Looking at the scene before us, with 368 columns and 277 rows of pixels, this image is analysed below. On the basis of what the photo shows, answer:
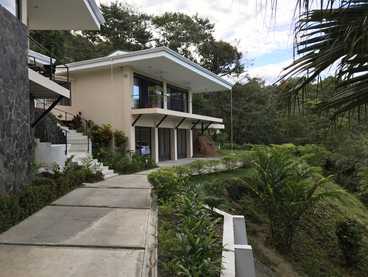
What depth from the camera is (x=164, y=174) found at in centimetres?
663

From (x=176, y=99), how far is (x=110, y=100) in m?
4.39

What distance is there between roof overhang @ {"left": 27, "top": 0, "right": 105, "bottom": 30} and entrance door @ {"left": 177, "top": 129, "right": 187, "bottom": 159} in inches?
433

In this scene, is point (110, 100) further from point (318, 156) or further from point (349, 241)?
point (318, 156)

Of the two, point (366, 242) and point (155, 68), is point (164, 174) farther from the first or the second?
point (155, 68)

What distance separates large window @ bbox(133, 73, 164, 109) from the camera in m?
14.7

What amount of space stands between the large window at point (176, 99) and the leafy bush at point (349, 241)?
11.6 m

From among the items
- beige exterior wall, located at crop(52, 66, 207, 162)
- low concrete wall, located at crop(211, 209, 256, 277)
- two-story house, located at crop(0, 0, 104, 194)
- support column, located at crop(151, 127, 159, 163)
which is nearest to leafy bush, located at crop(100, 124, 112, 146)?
beige exterior wall, located at crop(52, 66, 207, 162)

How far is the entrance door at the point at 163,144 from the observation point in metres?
17.5

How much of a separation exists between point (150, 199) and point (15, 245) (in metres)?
3.36

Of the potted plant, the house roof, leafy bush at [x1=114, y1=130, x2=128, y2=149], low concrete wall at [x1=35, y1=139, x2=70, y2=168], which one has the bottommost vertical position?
low concrete wall at [x1=35, y1=139, x2=70, y2=168]

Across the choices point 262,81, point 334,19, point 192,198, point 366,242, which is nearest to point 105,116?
point 192,198

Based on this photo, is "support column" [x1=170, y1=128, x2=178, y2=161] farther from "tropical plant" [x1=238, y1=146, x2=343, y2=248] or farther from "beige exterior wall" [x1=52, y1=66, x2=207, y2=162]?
"tropical plant" [x1=238, y1=146, x2=343, y2=248]

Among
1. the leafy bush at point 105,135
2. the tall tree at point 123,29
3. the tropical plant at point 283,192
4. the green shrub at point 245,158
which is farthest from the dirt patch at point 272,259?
the tall tree at point 123,29

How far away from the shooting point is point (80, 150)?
12008 mm
